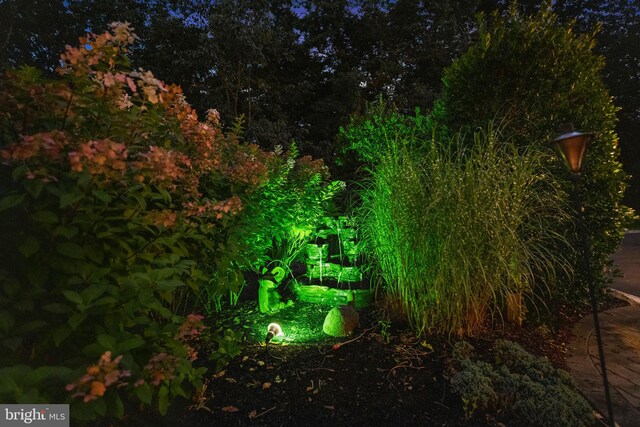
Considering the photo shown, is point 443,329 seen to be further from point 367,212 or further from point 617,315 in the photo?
point 617,315

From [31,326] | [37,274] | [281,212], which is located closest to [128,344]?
[31,326]

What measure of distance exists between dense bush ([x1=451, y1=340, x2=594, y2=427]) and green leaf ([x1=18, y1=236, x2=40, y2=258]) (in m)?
2.10

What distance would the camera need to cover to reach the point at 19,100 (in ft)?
4.07

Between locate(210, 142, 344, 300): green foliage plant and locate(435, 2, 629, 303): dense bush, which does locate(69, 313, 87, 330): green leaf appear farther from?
locate(435, 2, 629, 303): dense bush

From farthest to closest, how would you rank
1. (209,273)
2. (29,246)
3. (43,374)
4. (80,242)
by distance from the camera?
(209,273)
(80,242)
(29,246)
(43,374)

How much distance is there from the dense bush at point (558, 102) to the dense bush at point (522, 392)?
1472mm

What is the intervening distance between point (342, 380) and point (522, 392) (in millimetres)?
1033

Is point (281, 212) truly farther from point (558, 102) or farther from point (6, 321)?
point (558, 102)

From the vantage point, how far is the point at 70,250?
3.80 ft

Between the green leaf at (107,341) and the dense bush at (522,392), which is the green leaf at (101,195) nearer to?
the green leaf at (107,341)

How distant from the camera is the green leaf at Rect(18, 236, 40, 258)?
111cm

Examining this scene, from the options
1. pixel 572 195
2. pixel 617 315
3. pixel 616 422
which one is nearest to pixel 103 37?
pixel 616 422

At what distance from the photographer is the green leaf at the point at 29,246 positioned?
1108mm

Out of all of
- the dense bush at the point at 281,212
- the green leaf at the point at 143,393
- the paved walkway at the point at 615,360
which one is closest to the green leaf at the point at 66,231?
the green leaf at the point at 143,393
